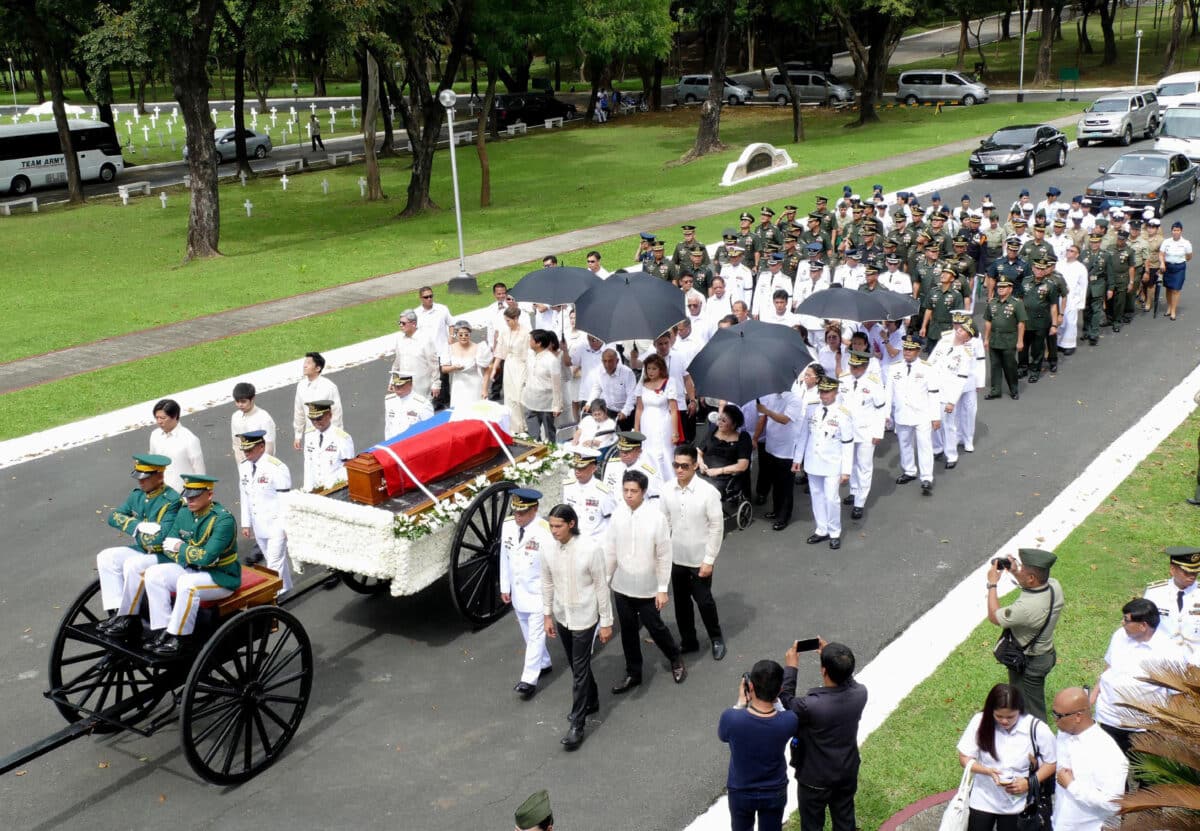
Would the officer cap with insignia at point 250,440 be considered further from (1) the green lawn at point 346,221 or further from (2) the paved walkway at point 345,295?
(1) the green lawn at point 346,221

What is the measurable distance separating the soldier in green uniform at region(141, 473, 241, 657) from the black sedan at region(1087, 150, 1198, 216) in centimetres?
2190

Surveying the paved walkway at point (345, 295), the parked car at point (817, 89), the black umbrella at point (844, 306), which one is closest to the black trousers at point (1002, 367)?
the black umbrella at point (844, 306)

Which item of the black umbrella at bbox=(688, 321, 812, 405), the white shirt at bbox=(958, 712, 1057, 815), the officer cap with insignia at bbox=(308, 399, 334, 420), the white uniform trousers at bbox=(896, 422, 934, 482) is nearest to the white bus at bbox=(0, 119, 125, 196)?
the officer cap with insignia at bbox=(308, 399, 334, 420)

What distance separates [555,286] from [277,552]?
5062mm

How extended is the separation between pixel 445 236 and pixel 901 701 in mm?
22075

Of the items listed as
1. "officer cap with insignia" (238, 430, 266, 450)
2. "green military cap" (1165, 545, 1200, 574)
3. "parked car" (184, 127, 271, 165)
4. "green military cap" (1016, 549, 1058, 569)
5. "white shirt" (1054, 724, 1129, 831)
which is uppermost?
"parked car" (184, 127, 271, 165)

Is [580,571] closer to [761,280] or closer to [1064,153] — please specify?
[761,280]

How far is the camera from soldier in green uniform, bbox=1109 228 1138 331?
17.5 meters

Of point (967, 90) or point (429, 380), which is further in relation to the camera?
point (967, 90)

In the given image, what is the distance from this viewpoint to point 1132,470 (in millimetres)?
12555

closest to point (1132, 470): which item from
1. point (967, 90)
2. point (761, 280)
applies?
point (761, 280)

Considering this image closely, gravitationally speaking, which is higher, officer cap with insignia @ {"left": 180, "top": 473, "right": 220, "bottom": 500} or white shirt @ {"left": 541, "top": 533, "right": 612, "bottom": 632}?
officer cap with insignia @ {"left": 180, "top": 473, "right": 220, "bottom": 500}

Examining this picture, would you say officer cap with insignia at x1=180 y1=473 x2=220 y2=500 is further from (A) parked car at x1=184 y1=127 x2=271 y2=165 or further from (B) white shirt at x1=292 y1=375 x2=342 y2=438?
(A) parked car at x1=184 y1=127 x2=271 y2=165

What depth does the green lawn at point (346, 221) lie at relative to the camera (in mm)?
23062
